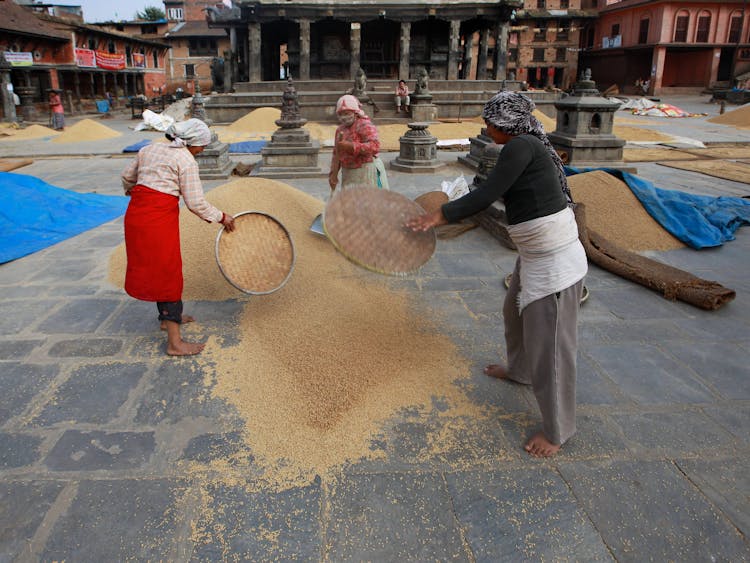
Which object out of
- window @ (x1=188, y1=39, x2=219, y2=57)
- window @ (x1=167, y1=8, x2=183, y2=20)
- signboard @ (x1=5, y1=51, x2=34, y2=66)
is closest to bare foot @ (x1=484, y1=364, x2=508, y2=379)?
signboard @ (x1=5, y1=51, x2=34, y2=66)

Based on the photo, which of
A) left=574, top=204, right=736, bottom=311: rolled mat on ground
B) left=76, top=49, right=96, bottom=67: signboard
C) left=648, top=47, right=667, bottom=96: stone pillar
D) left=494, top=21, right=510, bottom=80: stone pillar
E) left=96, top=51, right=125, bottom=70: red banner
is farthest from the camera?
left=648, top=47, right=667, bottom=96: stone pillar

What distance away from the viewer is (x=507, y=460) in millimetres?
→ 2305

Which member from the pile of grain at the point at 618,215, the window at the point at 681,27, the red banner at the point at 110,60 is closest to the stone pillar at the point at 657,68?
the window at the point at 681,27

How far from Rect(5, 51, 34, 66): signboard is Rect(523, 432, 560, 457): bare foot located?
2503 centimetres

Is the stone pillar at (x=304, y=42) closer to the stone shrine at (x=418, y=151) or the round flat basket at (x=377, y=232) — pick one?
the stone shrine at (x=418, y=151)

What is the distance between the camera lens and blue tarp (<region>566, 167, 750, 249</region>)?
5434 mm

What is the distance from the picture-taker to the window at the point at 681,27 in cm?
3130

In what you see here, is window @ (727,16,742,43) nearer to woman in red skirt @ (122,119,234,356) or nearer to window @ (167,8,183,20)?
woman in red skirt @ (122,119,234,356)

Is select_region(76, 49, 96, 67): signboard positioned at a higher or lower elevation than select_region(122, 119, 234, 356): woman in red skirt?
higher

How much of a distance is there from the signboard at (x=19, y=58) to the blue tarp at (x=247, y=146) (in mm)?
13734

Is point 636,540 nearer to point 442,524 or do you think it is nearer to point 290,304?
point 442,524

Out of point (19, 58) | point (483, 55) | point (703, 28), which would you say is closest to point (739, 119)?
point (483, 55)

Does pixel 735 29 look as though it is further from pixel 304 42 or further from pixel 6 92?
pixel 6 92

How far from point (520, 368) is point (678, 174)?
8489mm
